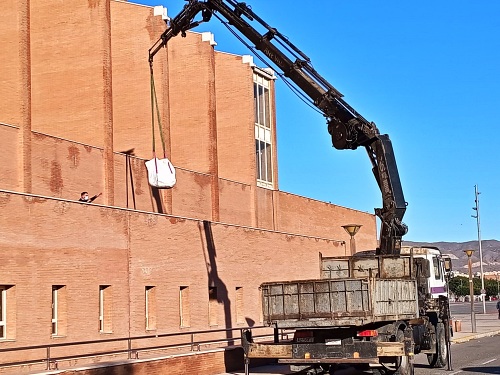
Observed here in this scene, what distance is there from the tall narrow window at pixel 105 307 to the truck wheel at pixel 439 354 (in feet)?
30.0

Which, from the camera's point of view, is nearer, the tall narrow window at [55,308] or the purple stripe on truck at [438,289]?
the tall narrow window at [55,308]

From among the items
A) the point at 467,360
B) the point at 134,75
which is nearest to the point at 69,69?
the point at 134,75

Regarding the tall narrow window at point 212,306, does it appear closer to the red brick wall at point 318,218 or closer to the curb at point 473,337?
the curb at point 473,337

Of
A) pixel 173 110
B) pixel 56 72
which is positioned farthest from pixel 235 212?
pixel 56 72

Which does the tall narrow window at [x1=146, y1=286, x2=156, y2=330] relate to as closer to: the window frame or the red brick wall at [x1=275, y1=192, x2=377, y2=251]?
the window frame

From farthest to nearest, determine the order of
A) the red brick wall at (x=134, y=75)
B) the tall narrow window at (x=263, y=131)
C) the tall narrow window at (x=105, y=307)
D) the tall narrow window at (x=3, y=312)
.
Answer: the tall narrow window at (x=263, y=131) → the red brick wall at (x=134, y=75) → the tall narrow window at (x=105, y=307) → the tall narrow window at (x=3, y=312)

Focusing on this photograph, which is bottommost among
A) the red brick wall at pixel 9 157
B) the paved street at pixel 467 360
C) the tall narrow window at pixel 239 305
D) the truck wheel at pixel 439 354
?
the paved street at pixel 467 360

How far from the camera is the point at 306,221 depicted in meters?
49.2

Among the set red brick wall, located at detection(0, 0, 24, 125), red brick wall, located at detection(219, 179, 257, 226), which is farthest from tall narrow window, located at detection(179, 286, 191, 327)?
red brick wall, located at detection(219, 179, 257, 226)

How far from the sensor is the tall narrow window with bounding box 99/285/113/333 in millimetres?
23297

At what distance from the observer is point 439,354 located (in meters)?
24.2

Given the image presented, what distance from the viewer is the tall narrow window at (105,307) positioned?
76.4ft

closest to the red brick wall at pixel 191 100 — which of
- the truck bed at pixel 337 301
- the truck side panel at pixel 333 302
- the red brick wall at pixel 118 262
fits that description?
the red brick wall at pixel 118 262

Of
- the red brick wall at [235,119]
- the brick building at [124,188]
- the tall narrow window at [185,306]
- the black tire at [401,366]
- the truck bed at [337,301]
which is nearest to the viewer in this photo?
the truck bed at [337,301]
